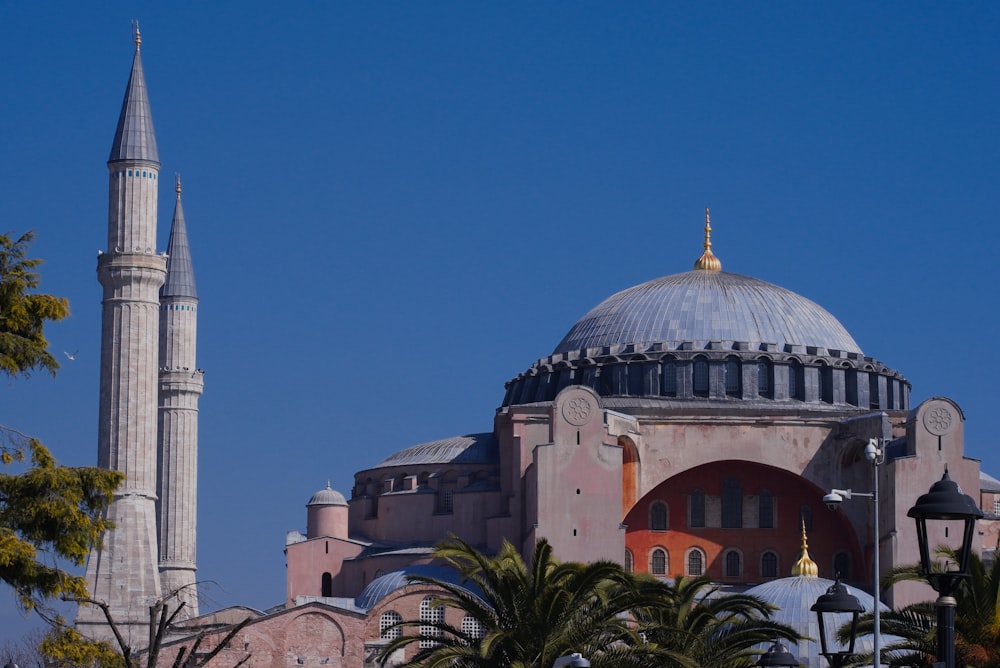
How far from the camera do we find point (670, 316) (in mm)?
52250

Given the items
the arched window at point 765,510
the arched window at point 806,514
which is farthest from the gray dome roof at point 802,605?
the arched window at point 765,510

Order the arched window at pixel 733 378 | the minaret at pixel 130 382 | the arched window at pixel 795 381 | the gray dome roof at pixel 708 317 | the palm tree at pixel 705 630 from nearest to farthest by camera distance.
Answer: the palm tree at pixel 705 630 → the minaret at pixel 130 382 → the arched window at pixel 733 378 → the arched window at pixel 795 381 → the gray dome roof at pixel 708 317

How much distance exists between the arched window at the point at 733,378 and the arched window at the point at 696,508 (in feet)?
10.9

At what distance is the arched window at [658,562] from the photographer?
1863 inches

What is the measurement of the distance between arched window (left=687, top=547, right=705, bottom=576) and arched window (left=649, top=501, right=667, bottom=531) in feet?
2.94

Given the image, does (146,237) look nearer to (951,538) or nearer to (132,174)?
(132,174)

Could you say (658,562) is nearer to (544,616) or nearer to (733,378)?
(733,378)

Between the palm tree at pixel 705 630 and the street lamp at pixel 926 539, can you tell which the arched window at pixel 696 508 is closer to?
the palm tree at pixel 705 630

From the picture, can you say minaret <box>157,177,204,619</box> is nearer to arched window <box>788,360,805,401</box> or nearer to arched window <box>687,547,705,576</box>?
arched window <box>687,547,705,576</box>

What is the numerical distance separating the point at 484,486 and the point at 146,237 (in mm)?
10722

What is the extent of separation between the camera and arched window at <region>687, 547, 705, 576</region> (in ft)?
156

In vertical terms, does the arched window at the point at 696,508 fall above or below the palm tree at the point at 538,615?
above

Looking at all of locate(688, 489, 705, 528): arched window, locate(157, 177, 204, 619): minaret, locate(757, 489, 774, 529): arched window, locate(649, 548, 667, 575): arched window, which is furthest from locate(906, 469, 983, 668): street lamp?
locate(157, 177, 204, 619): minaret

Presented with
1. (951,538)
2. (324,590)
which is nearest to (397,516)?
(324,590)
